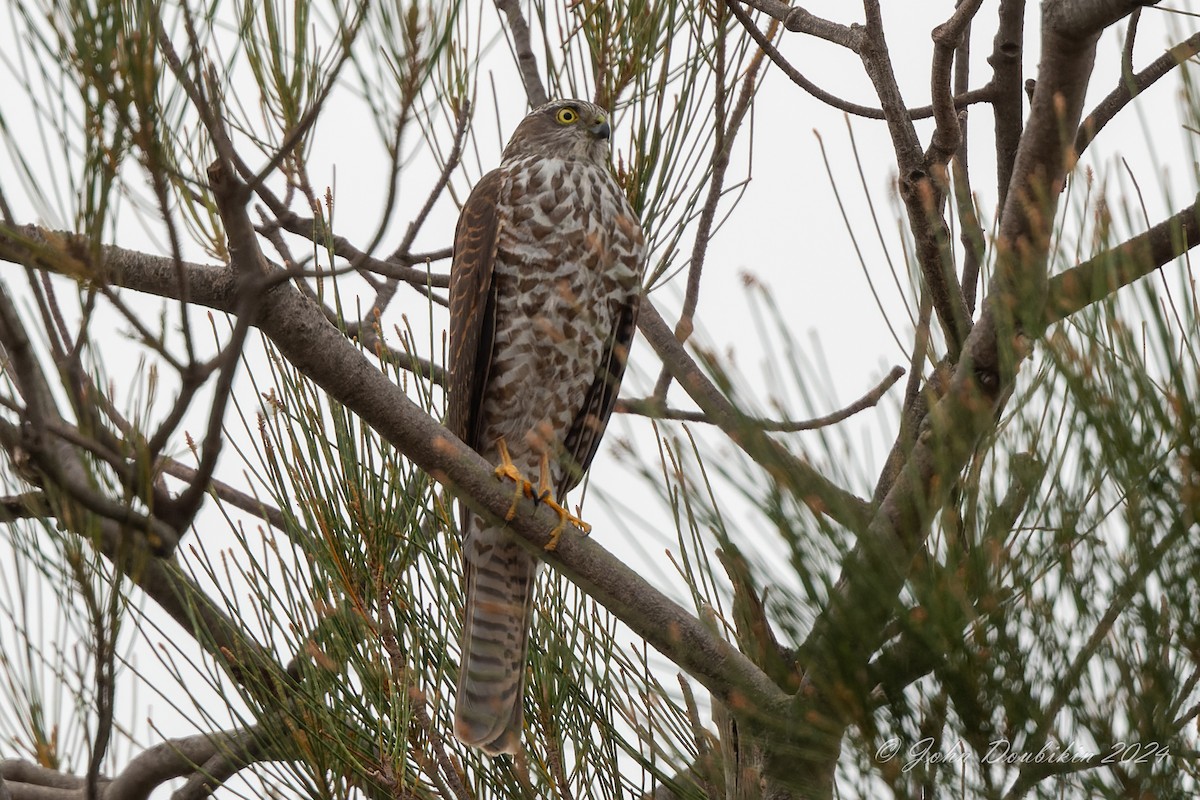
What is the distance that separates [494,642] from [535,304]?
3.21ft

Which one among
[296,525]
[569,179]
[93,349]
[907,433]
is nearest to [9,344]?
[93,349]

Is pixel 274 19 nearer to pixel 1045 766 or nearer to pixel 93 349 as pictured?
pixel 93 349

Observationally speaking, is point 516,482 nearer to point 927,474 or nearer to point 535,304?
point 535,304

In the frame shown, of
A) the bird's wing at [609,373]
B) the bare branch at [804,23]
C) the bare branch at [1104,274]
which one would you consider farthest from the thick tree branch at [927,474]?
the bird's wing at [609,373]

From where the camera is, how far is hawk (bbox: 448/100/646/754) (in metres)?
3.62

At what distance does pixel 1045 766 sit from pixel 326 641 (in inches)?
64.5

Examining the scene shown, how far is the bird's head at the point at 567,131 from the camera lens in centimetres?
376

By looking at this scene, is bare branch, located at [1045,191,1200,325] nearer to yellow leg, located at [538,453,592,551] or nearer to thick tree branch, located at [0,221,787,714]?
thick tree branch, located at [0,221,787,714]

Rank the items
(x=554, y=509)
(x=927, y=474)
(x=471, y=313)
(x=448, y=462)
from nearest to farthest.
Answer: (x=927, y=474)
(x=448, y=462)
(x=554, y=509)
(x=471, y=313)

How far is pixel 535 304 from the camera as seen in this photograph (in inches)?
144

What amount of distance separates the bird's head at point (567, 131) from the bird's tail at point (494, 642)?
1177mm

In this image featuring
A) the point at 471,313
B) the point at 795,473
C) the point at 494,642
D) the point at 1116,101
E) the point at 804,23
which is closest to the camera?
the point at 795,473

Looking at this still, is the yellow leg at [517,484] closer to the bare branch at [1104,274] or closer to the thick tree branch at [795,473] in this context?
the thick tree branch at [795,473]

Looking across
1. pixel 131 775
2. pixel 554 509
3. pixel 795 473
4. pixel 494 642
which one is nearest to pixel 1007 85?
pixel 554 509
